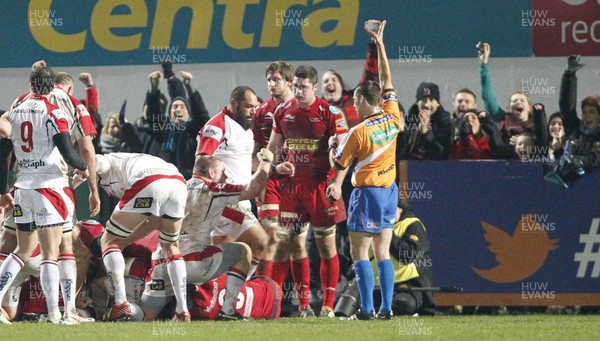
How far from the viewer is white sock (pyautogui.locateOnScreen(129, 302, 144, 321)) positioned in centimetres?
1012

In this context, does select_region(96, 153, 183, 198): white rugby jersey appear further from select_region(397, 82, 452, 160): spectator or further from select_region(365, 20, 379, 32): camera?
select_region(397, 82, 452, 160): spectator

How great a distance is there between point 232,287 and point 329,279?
106 cm

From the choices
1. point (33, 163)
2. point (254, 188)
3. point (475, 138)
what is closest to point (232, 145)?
point (254, 188)

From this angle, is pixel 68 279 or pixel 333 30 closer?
pixel 68 279

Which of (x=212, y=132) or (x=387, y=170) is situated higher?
(x=212, y=132)

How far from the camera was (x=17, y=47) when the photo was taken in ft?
41.2

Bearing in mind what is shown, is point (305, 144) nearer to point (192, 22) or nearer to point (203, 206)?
point (203, 206)

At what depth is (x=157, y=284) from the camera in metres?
10.2

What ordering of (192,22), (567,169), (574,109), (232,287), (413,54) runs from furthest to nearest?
(192,22)
(413,54)
(574,109)
(567,169)
(232,287)

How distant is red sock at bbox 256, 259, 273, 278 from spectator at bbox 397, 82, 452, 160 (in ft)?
6.17

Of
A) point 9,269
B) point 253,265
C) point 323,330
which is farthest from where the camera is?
point 253,265

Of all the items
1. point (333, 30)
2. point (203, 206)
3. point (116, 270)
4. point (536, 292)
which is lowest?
point (536, 292)

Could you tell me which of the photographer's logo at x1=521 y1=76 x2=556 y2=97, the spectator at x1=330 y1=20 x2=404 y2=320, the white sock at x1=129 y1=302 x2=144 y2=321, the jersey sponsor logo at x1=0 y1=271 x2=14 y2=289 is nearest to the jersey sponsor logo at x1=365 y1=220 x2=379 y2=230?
the spectator at x1=330 y1=20 x2=404 y2=320

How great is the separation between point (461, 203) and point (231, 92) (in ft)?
8.62
